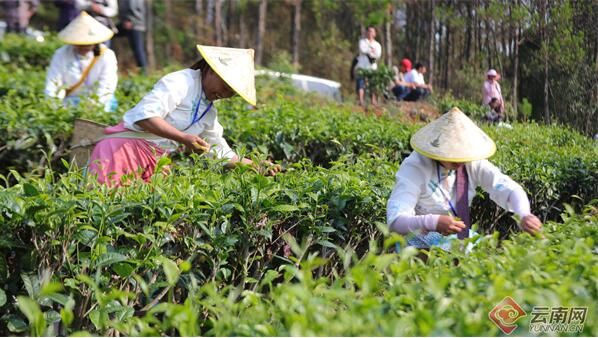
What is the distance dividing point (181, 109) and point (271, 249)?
103 cm

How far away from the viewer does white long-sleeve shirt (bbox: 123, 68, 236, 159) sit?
12.9ft

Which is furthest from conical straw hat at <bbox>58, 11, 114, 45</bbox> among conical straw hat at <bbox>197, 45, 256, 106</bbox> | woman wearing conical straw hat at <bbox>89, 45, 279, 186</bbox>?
conical straw hat at <bbox>197, 45, 256, 106</bbox>

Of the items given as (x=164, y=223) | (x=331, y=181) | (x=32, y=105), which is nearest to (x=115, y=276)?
(x=164, y=223)

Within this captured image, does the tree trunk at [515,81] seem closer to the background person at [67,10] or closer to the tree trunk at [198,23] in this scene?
the background person at [67,10]

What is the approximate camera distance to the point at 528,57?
507 centimetres

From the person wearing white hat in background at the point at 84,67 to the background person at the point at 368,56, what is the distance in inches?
97.7

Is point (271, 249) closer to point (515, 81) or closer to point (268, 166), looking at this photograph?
point (268, 166)

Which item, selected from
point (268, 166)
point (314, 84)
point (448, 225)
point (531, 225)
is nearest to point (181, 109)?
point (268, 166)

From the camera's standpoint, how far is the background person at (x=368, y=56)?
23.7ft

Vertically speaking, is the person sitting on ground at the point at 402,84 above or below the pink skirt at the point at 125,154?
below

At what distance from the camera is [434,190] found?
3.24 meters

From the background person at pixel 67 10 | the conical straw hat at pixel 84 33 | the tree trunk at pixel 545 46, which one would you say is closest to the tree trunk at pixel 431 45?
the tree trunk at pixel 545 46

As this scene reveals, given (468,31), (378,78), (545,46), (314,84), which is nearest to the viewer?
(545,46)

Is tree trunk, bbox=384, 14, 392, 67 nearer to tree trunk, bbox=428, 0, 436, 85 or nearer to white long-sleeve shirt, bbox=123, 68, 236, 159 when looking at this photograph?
tree trunk, bbox=428, 0, 436, 85
